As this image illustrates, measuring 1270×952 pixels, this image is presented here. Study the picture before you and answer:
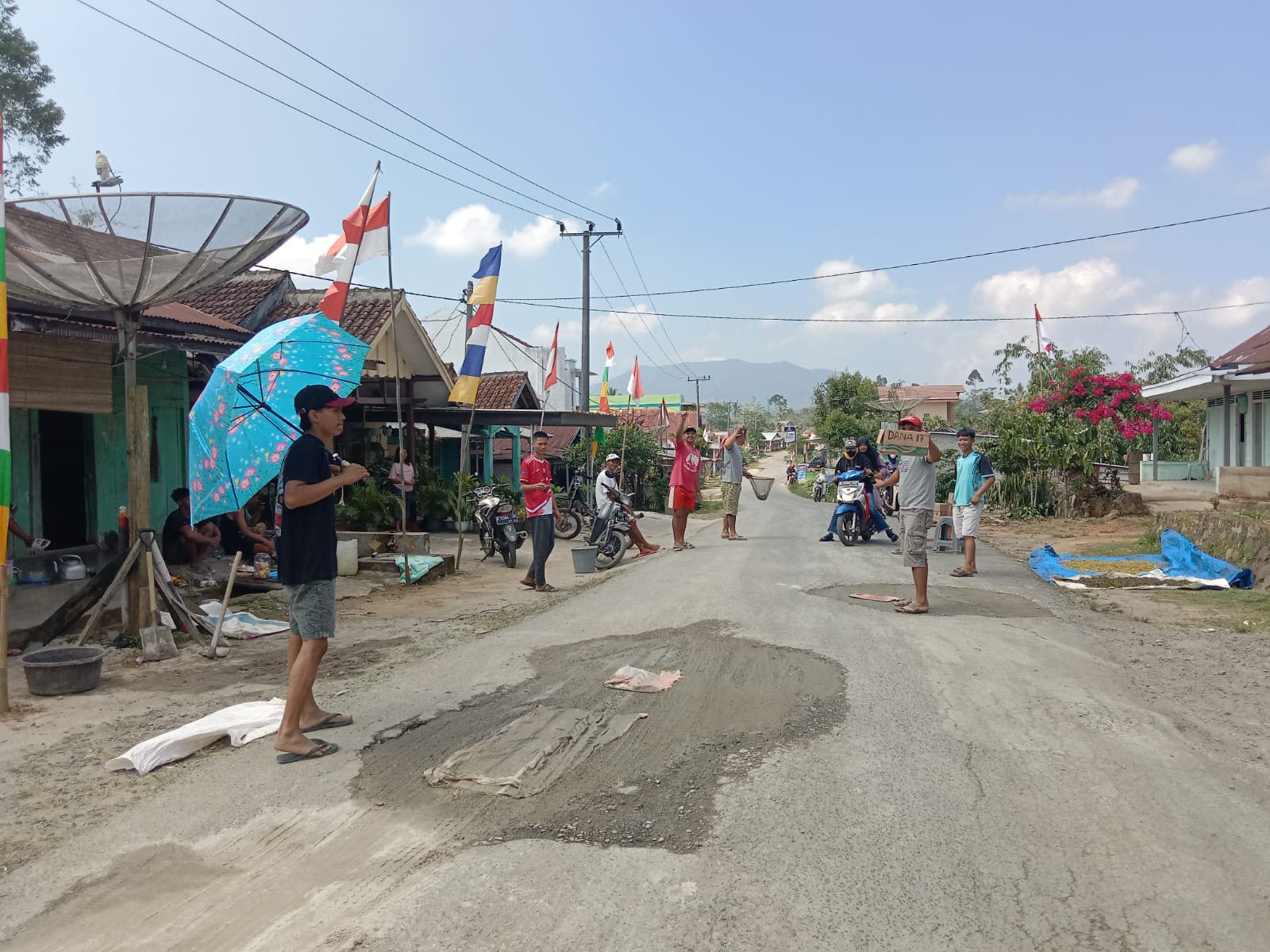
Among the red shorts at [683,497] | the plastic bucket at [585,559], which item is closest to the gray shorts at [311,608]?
the plastic bucket at [585,559]

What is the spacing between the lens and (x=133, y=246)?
7035 millimetres

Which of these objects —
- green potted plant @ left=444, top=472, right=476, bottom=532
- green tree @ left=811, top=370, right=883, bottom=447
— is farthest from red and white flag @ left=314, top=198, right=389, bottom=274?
green tree @ left=811, top=370, right=883, bottom=447

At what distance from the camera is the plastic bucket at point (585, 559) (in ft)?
42.1

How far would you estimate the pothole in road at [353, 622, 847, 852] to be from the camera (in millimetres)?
3762

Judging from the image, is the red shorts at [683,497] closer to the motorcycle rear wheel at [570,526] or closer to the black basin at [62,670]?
the motorcycle rear wheel at [570,526]

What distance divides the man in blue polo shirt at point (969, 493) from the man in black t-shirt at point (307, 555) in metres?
7.96

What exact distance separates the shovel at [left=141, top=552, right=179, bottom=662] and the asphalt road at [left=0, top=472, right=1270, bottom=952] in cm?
241

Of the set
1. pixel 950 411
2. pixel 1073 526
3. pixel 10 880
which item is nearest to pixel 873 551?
pixel 1073 526

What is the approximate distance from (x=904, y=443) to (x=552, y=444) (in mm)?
25847

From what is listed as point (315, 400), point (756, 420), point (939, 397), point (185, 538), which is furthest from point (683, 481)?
point (756, 420)

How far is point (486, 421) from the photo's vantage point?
1966 cm

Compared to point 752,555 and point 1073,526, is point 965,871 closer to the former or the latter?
point 752,555

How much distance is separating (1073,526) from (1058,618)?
10808mm

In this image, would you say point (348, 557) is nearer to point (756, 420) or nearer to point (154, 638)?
point (154, 638)
